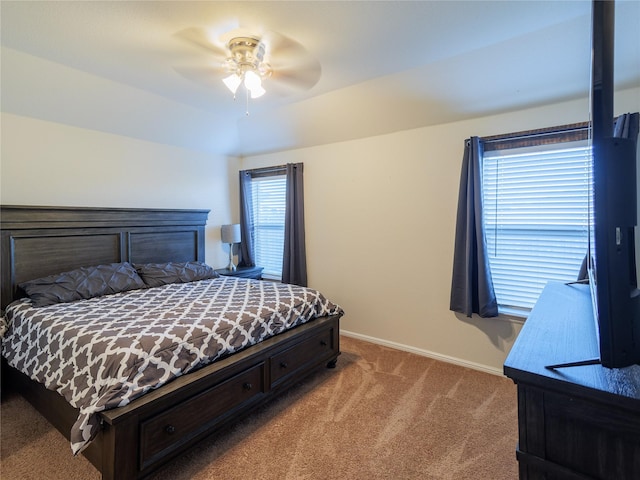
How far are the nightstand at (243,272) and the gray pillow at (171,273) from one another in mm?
375

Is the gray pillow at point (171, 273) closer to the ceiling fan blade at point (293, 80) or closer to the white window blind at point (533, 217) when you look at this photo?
the ceiling fan blade at point (293, 80)

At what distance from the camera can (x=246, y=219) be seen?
14.7 feet

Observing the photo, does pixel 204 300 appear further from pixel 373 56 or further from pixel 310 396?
pixel 373 56

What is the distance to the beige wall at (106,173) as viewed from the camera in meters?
2.74

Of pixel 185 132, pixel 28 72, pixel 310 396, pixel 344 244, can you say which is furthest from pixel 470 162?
pixel 28 72

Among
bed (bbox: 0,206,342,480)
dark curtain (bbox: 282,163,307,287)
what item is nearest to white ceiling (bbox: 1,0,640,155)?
dark curtain (bbox: 282,163,307,287)

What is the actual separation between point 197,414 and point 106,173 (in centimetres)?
262

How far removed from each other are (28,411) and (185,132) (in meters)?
2.82

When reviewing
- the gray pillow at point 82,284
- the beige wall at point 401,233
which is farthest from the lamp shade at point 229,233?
the gray pillow at point 82,284

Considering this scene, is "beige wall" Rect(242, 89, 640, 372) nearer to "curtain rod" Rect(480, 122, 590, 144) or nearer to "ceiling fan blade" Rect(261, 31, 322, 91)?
"curtain rod" Rect(480, 122, 590, 144)

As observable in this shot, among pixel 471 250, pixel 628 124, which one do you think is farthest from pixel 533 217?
pixel 628 124

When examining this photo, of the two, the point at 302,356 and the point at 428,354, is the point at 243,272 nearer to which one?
the point at 302,356

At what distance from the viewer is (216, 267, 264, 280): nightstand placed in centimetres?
397

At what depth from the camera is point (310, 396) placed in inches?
97.8
